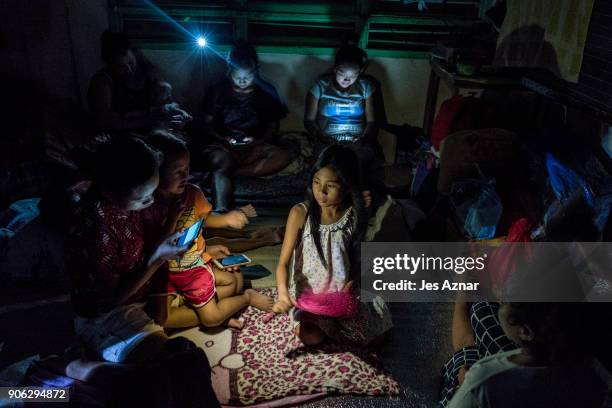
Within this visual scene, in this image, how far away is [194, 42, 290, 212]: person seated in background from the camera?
15.3 ft

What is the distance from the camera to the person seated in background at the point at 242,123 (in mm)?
4664

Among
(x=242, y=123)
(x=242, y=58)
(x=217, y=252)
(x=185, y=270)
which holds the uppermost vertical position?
(x=242, y=58)

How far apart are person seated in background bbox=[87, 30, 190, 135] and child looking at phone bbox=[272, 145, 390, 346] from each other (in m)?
2.36

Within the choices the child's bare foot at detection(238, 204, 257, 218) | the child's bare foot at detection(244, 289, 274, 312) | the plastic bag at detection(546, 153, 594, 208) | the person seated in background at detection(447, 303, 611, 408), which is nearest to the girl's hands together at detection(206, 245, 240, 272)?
the child's bare foot at detection(244, 289, 274, 312)

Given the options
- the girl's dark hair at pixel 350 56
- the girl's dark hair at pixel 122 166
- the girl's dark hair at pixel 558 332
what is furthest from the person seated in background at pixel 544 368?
the girl's dark hair at pixel 350 56

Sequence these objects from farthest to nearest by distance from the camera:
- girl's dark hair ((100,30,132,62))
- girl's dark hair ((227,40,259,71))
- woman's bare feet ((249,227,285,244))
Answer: girl's dark hair ((227,40,259,71))
girl's dark hair ((100,30,132,62))
woman's bare feet ((249,227,285,244))

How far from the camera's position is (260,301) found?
136 inches

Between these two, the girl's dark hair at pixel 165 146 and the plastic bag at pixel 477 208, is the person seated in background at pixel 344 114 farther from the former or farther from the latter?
the girl's dark hair at pixel 165 146

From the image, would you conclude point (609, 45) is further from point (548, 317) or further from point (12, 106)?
point (12, 106)

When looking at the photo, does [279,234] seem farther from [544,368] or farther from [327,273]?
[544,368]

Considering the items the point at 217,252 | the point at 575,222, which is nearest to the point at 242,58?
the point at 217,252

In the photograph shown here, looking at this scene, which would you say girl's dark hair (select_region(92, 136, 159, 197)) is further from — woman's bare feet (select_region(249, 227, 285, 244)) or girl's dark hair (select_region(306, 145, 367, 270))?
woman's bare feet (select_region(249, 227, 285, 244))

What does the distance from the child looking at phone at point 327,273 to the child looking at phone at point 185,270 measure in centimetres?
47

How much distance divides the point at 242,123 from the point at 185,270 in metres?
2.33
